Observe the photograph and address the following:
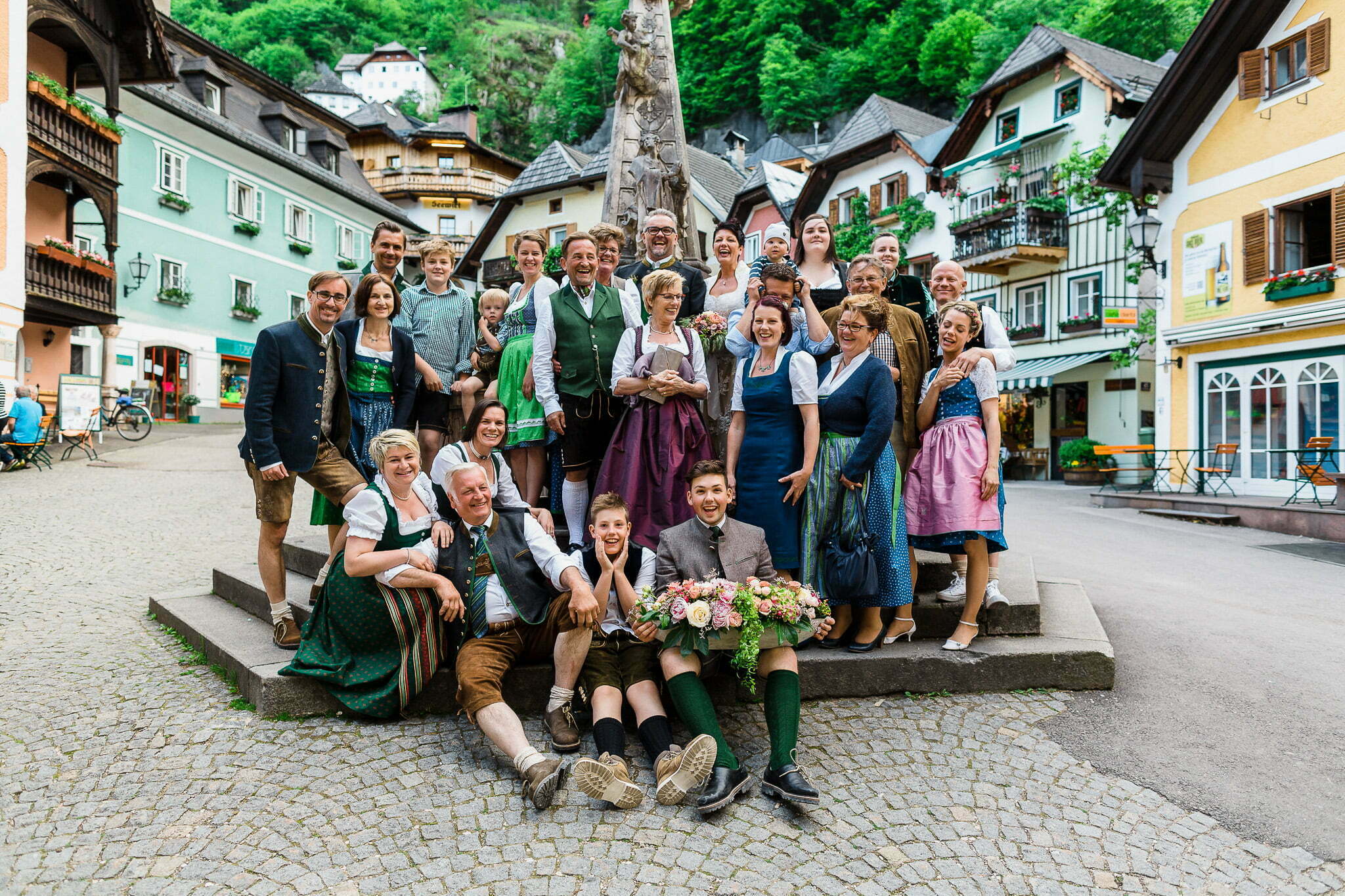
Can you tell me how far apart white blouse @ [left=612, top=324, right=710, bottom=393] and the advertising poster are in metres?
17.0

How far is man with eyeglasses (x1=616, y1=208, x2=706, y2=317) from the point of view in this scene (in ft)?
Answer: 19.8

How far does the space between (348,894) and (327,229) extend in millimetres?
36162

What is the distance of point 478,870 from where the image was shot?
10.1 ft

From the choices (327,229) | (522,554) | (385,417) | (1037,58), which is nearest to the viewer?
(522,554)

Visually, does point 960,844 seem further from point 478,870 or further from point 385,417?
point 385,417

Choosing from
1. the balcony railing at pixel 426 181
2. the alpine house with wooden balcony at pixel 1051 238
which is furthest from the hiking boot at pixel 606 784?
the balcony railing at pixel 426 181

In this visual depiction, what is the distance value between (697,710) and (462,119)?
174 feet

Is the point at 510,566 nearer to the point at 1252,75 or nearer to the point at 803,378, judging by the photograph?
the point at 803,378

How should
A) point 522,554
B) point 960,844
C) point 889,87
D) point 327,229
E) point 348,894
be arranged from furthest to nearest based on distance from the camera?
point 889,87 → point 327,229 → point 522,554 → point 960,844 → point 348,894

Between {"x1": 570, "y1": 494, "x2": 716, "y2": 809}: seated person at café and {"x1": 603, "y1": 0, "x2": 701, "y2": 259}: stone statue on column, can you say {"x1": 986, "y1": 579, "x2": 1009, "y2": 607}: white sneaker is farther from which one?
{"x1": 603, "y1": 0, "x2": 701, "y2": 259}: stone statue on column

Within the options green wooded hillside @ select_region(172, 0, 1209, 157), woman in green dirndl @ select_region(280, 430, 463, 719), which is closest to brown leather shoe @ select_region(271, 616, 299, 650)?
woman in green dirndl @ select_region(280, 430, 463, 719)

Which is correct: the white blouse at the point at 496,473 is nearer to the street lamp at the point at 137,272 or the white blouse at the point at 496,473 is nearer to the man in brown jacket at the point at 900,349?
the man in brown jacket at the point at 900,349

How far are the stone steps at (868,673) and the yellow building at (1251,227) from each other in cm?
1197

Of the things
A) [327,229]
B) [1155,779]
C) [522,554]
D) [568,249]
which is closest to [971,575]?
[1155,779]
